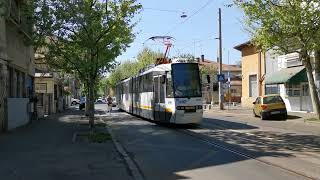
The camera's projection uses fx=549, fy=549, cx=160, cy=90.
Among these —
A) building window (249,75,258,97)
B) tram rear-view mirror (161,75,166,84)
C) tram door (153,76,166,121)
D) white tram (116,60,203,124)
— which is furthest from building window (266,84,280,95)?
tram rear-view mirror (161,75,166,84)

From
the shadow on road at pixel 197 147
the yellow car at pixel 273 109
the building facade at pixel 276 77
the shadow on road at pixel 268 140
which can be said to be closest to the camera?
the shadow on road at pixel 197 147

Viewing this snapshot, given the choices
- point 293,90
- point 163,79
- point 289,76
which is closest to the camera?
point 163,79

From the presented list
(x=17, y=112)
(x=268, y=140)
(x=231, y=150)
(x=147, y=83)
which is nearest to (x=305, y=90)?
(x=147, y=83)

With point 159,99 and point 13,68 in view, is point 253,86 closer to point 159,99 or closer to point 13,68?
point 159,99

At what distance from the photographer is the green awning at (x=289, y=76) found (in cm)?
4112

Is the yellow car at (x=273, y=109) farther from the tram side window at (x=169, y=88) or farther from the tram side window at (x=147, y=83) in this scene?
the tram side window at (x=169, y=88)

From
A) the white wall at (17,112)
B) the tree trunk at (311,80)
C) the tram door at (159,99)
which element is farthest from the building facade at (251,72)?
the white wall at (17,112)

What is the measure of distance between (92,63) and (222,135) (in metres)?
6.22

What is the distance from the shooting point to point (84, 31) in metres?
22.3

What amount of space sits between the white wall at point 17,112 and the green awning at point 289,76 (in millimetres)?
20464

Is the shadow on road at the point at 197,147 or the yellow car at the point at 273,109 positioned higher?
the yellow car at the point at 273,109

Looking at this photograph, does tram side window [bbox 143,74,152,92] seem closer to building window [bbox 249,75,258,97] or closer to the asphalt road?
the asphalt road

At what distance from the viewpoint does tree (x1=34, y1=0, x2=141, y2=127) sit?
21.9 m

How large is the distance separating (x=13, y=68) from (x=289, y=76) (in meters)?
21.7
